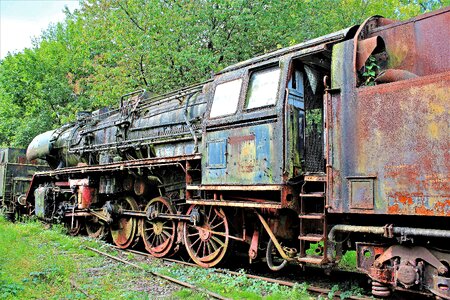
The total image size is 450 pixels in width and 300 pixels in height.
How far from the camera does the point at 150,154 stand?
28.3ft

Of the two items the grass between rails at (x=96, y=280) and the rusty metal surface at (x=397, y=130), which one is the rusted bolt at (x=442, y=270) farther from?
the grass between rails at (x=96, y=280)

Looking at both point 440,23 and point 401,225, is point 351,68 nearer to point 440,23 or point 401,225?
point 440,23

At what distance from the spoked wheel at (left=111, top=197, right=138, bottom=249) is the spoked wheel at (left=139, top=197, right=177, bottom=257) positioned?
1.32ft

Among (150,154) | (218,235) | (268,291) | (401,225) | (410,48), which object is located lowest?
(268,291)

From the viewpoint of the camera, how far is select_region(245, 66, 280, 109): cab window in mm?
5738

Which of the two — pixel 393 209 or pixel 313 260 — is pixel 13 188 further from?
pixel 393 209

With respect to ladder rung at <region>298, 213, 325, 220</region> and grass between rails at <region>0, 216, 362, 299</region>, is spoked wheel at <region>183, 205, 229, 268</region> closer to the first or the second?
grass between rails at <region>0, 216, 362, 299</region>

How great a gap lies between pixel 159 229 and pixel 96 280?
7.44ft

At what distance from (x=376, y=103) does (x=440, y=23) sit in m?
1.27

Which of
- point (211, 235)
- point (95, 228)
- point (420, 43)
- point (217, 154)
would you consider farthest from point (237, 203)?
point (95, 228)

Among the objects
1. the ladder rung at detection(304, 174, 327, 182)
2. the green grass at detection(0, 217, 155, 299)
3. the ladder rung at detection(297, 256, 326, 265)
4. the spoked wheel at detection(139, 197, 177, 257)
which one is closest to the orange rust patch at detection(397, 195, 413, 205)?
the ladder rung at detection(304, 174, 327, 182)

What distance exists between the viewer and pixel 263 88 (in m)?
5.93

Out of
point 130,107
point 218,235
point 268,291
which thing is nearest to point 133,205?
point 130,107

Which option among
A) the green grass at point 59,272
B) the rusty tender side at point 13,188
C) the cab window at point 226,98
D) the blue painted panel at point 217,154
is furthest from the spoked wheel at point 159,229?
the rusty tender side at point 13,188
